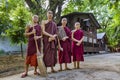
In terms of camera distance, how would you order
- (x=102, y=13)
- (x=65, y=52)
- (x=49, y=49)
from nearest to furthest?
(x=49, y=49) < (x=65, y=52) < (x=102, y=13)

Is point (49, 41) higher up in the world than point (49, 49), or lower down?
higher up

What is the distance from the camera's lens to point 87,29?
29.4 metres

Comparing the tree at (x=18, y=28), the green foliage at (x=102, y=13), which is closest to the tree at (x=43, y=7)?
the green foliage at (x=102, y=13)

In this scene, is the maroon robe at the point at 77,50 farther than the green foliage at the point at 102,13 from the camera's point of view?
No

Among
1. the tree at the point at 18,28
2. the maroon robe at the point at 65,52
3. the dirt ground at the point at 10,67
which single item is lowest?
the dirt ground at the point at 10,67

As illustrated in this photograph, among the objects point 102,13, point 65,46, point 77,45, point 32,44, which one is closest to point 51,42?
point 32,44

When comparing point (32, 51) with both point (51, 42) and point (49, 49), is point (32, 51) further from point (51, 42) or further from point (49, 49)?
point (51, 42)

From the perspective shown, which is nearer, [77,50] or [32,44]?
[32,44]

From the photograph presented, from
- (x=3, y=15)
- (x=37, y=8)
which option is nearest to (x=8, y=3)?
(x=3, y=15)

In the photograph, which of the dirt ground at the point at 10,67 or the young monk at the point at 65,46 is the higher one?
the young monk at the point at 65,46

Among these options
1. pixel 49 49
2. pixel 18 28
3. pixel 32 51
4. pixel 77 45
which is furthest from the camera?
pixel 18 28

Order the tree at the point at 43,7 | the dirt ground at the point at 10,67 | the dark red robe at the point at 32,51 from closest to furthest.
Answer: the dark red robe at the point at 32,51 → the dirt ground at the point at 10,67 → the tree at the point at 43,7

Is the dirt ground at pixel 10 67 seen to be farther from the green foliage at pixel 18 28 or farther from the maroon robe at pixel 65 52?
the green foliage at pixel 18 28

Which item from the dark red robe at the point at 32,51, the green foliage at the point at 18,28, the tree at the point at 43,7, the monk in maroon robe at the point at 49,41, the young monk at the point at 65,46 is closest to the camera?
the dark red robe at the point at 32,51
